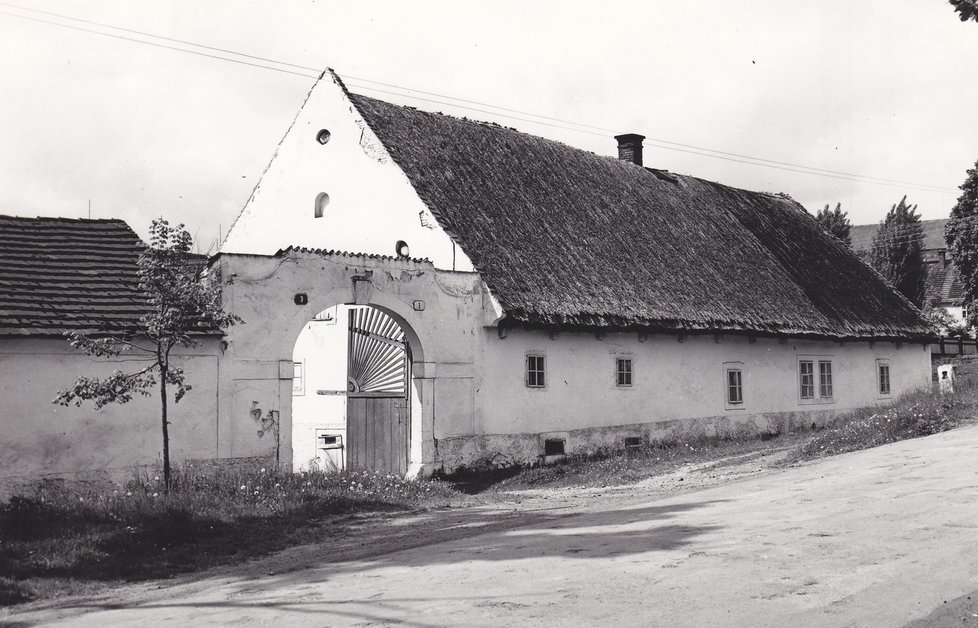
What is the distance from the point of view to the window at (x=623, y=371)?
18.7 m

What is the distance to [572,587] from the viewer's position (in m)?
6.93

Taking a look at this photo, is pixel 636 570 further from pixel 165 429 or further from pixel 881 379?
pixel 881 379

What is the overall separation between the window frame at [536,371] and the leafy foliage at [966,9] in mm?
8786

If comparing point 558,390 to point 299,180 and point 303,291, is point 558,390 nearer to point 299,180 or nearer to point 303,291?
point 303,291

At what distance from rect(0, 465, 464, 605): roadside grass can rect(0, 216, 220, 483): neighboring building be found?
43 cm

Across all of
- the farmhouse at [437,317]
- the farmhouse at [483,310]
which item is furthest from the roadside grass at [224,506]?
the farmhouse at [483,310]

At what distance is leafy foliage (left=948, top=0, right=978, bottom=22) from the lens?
11.1 m

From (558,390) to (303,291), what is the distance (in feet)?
18.4

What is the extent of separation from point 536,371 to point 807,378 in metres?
9.46

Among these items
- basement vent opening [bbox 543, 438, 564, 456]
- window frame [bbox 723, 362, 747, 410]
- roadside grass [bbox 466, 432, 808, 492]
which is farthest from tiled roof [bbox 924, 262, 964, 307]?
basement vent opening [bbox 543, 438, 564, 456]

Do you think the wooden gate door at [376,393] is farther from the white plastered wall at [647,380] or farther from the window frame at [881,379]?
the window frame at [881,379]

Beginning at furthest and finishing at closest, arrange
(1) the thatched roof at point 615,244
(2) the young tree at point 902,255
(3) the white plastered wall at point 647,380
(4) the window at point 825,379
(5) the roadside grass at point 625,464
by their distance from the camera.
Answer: (2) the young tree at point 902,255
(4) the window at point 825,379
(1) the thatched roof at point 615,244
(3) the white plastered wall at point 647,380
(5) the roadside grass at point 625,464

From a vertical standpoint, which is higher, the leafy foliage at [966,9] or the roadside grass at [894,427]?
the leafy foliage at [966,9]

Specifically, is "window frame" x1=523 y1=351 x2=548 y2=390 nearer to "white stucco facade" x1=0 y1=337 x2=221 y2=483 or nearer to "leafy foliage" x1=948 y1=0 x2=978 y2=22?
"white stucco facade" x1=0 y1=337 x2=221 y2=483
